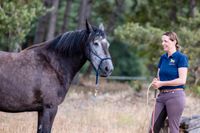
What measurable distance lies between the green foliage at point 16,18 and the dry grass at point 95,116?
81.2 inches

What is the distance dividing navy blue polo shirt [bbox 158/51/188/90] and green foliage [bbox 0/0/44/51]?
575 centimetres

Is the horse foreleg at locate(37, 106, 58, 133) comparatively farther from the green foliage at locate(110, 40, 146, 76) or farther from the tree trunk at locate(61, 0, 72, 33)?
the green foliage at locate(110, 40, 146, 76)

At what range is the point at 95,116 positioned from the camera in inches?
459

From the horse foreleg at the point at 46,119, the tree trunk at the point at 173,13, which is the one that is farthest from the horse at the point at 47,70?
the tree trunk at the point at 173,13

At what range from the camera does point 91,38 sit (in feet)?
24.9

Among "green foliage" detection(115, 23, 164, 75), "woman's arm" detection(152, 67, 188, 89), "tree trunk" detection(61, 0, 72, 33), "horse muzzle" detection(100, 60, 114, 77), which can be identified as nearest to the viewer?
"woman's arm" detection(152, 67, 188, 89)

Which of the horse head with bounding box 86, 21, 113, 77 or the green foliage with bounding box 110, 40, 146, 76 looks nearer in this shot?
the horse head with bounding box 86, 21, 113, 77

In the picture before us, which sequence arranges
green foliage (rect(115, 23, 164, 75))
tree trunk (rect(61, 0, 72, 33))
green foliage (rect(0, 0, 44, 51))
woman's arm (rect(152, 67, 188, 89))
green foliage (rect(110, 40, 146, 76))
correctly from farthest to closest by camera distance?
green foliage (rect(110, 40, 146, 76)) → tree trunk (rect(61, 0, 72, 33)) → green foliage (rect(115, 23, 164, 75)) → green foliage (rect(0, 0, 44, 51)) → woman's arm (rect(152, 67, 188, 89))

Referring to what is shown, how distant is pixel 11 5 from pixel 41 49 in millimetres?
4875

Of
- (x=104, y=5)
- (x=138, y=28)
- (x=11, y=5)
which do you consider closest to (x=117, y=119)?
(x=11, y=5)

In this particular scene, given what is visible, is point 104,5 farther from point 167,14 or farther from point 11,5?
point 11,5

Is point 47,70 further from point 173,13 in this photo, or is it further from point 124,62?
point 124,62

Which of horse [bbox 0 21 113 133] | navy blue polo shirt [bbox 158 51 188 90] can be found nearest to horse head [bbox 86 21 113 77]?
horse [bbox 0 21 113 133]

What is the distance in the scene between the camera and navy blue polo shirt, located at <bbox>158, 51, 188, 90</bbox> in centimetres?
701
